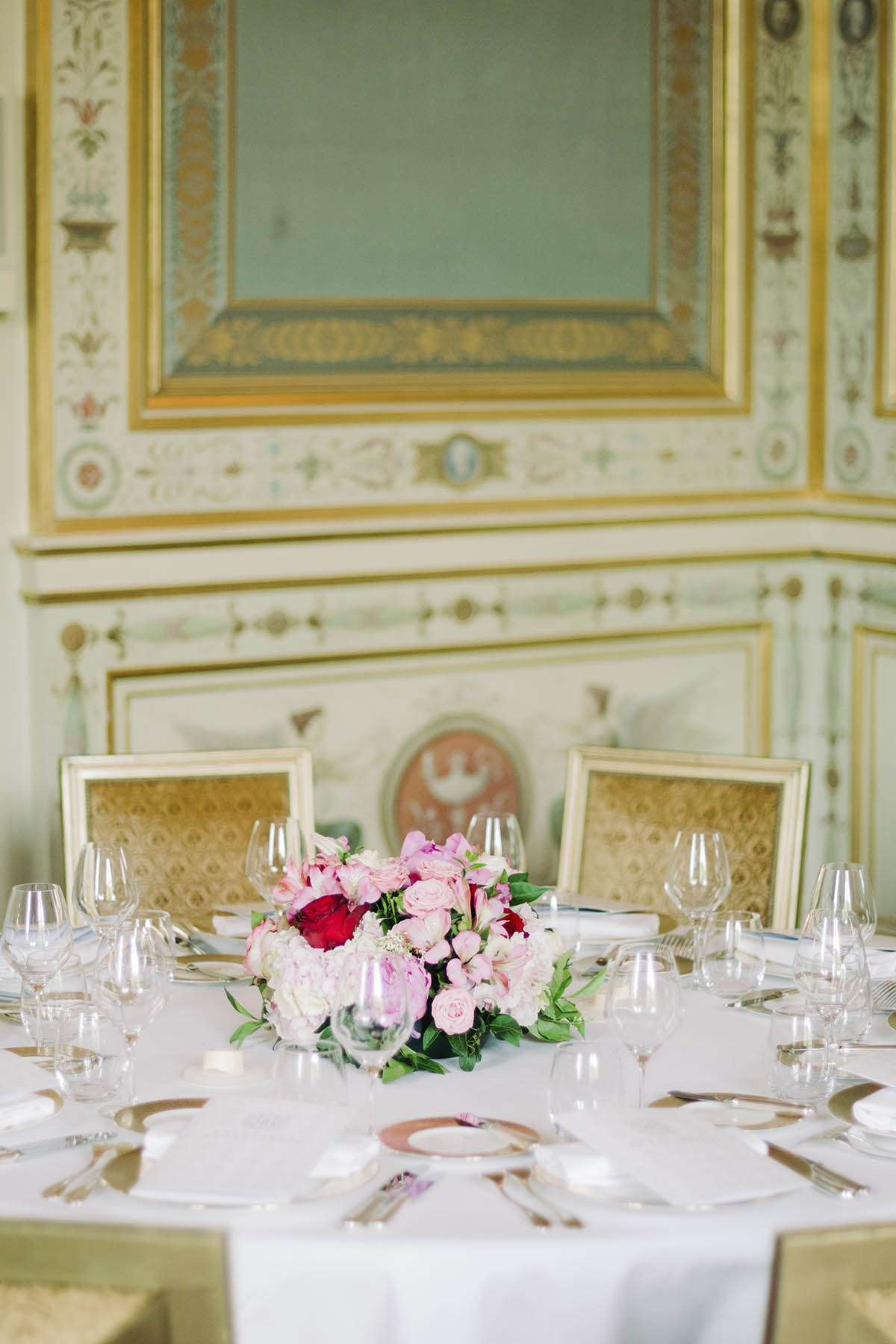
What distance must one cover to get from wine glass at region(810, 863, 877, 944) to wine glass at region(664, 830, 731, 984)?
18 centimetres

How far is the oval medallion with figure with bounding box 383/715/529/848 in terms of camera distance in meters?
3.86

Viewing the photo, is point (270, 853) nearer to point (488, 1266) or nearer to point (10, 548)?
point (488, 1266)

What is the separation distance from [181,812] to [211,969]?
2.37 feet

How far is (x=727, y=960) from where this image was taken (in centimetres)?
194

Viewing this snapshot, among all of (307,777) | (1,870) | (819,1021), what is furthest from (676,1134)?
(1,870)

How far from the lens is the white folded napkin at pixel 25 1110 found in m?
1.53

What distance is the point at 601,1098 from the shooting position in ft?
4.81

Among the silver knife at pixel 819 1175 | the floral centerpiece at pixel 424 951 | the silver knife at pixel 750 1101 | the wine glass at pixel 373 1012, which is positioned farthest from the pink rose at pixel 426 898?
the silver knife at pixel 819 1175

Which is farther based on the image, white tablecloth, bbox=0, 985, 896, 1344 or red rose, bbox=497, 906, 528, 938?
red rose, bbox=497, 906, 528, 938

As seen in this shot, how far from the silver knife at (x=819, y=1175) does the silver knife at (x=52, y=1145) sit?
60cm

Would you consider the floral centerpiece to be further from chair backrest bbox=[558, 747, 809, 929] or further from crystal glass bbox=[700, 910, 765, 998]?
chair backrest bbox=[558, 747, 809, 929]

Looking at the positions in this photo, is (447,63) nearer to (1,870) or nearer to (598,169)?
(598,169)

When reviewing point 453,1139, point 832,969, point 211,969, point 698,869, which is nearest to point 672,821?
point 698,869

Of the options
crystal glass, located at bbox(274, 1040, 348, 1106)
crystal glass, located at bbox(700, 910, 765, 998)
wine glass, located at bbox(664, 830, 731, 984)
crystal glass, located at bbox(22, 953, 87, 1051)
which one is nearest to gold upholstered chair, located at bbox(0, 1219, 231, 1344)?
crystal glass, located at bbox(274, 1040, 348, 1106)
